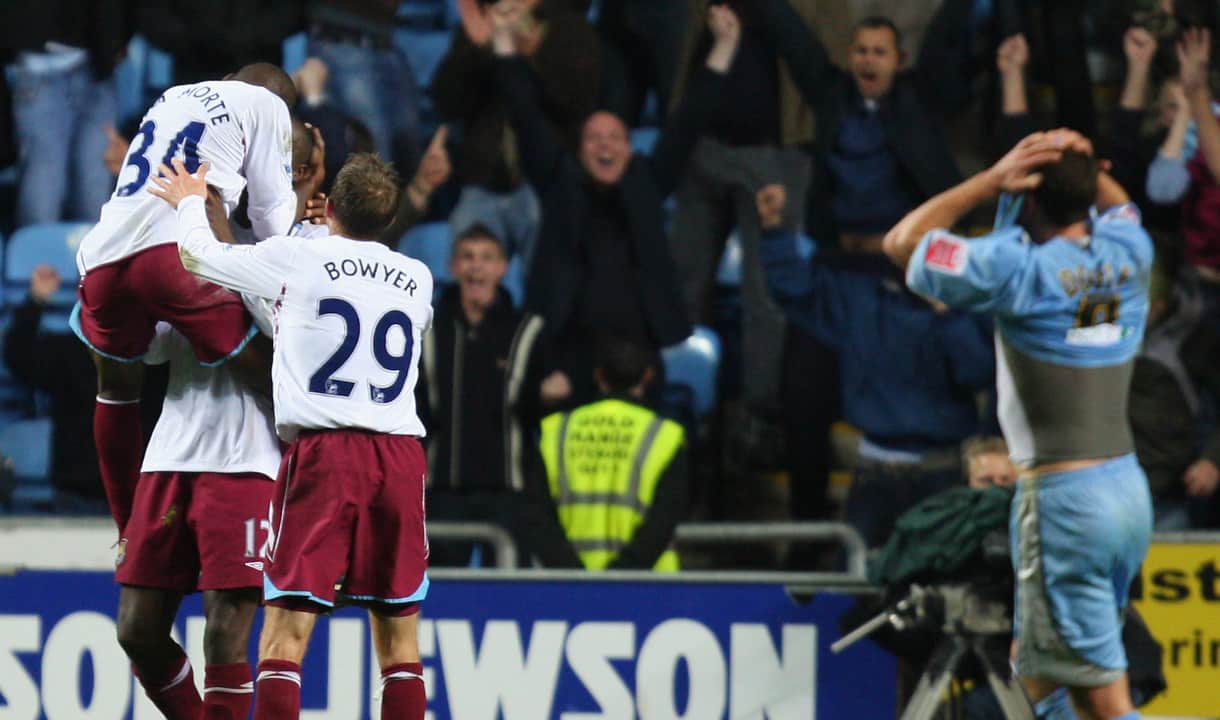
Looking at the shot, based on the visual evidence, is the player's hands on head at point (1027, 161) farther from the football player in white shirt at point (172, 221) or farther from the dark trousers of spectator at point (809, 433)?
the dark trousers of spectator at point (809, 433)

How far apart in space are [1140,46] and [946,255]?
3.33 meters

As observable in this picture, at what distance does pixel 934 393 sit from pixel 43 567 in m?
3.61

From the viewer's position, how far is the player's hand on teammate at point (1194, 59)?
8414mm

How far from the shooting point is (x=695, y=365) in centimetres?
891

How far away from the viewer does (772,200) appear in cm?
880

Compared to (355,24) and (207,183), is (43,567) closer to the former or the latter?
(207,183)

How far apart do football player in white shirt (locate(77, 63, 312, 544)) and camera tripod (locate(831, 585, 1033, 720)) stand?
7.58 feet

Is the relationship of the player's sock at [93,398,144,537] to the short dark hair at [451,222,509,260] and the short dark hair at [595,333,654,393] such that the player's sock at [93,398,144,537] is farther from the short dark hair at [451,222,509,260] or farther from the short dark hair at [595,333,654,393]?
the short dark hair at [451,222,509,260]

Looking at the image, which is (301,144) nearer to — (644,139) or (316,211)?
(316,211)

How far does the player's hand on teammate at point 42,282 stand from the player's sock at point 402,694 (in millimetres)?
4223

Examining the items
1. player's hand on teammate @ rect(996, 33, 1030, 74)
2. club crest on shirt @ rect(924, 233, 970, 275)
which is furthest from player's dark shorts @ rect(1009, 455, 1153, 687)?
player's hand on teammate @ rect(996, 33, 1030, 74)

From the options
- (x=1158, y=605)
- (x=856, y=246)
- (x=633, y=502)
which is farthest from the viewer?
(x=856, y=246)

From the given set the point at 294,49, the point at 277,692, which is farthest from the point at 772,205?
the point at 277,692

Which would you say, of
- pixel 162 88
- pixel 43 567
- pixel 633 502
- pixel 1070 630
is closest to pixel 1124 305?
pixel 1070 630
